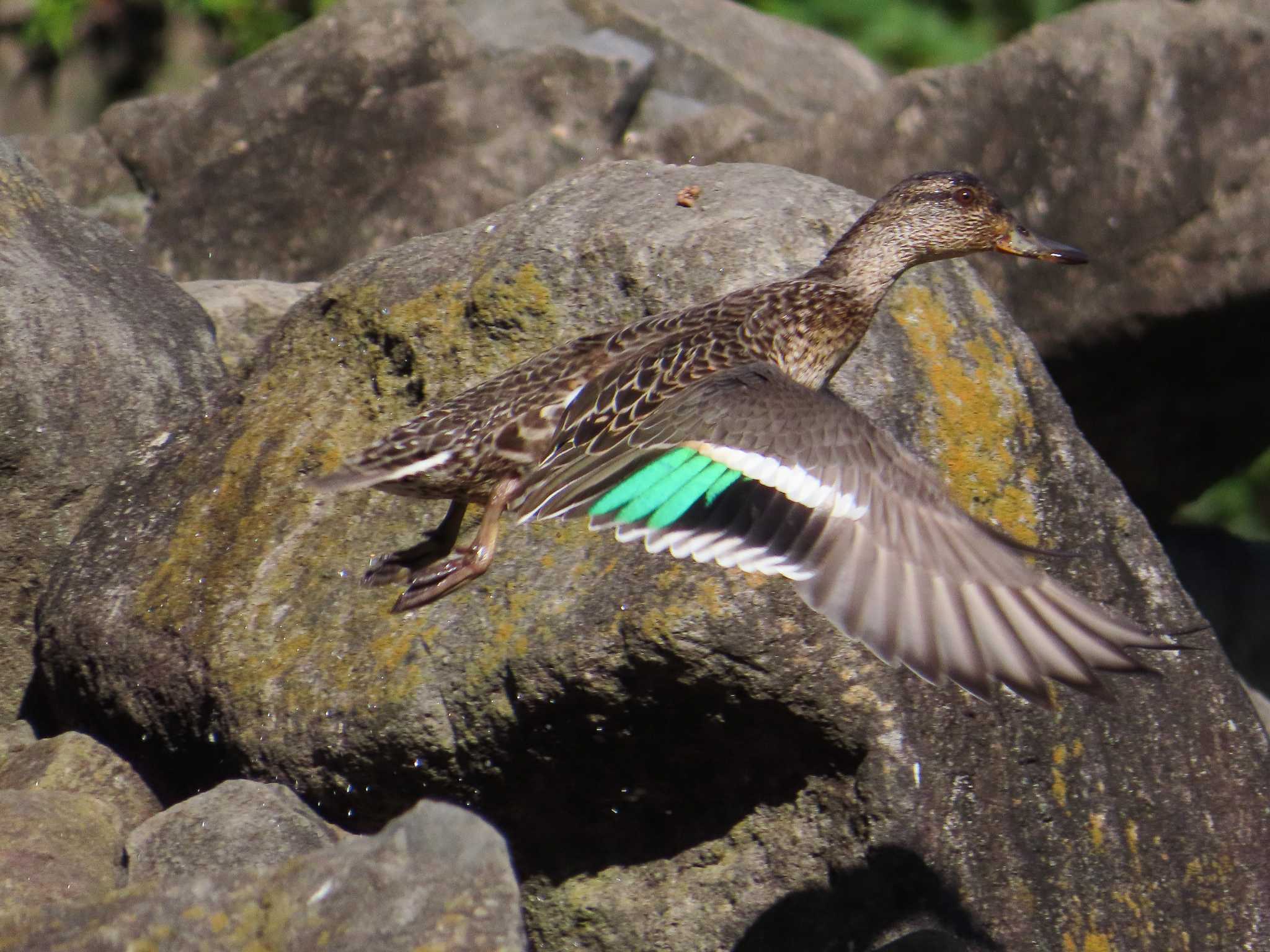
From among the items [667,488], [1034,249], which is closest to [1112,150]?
[1034,249]

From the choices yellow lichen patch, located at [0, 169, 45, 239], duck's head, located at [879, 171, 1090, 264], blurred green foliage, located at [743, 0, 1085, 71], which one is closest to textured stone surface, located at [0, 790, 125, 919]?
yellow lichen patch, located at [0, 169, 45, 239]

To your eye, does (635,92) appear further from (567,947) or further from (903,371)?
(567,947)

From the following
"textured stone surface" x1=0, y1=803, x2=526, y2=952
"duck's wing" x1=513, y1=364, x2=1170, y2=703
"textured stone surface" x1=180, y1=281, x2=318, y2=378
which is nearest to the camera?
"textured stone surface" x1=0, y1=803, x2=526, y2=952

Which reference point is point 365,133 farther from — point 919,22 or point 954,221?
point 919,22

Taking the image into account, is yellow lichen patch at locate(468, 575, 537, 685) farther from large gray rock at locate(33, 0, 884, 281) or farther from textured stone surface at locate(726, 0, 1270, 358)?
large gray rock at locate(33, 0, 884, 281)

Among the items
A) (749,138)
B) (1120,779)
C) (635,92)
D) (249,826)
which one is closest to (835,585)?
(1120,779)
